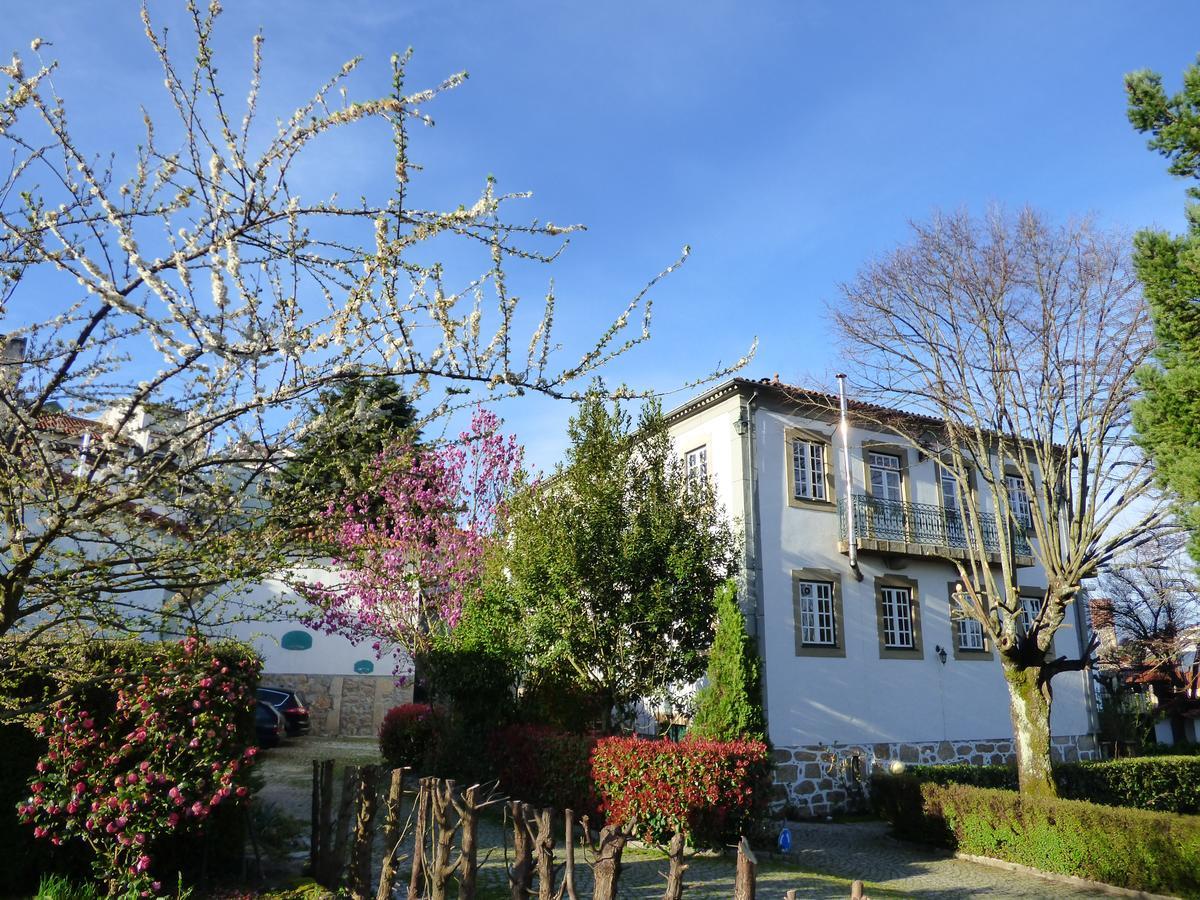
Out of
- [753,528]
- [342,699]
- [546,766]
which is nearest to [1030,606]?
[753,528]

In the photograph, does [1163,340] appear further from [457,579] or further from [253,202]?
[457,579]

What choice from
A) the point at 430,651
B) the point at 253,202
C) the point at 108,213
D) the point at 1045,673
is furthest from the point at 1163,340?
the point at 430,651

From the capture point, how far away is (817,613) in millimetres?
16734

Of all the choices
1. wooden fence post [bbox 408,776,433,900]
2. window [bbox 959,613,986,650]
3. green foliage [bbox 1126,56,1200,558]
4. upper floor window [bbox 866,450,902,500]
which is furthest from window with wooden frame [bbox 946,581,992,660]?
wooden fence post [bbox 408,776,433,900]

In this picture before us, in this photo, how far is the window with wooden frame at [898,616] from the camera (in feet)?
57.2

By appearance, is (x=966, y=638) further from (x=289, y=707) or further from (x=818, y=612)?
(x=289, y=707)

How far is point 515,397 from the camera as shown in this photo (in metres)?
4.44

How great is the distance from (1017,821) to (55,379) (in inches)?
528

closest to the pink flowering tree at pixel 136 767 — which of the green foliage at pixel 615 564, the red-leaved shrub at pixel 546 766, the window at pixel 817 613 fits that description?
the red-leaved shrub at pixel 546 766

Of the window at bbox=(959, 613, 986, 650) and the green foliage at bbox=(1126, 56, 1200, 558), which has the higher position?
the green foliage at bbox=(1126, 56, 1200, 558)

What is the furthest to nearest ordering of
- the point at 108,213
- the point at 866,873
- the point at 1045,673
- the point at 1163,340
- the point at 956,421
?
the point at 956,421, the point at 1045,673, the point at 866,873, the point at 1163,340, the point at 108,213

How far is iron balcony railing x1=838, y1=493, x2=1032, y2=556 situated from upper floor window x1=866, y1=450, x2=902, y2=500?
33 centimetres

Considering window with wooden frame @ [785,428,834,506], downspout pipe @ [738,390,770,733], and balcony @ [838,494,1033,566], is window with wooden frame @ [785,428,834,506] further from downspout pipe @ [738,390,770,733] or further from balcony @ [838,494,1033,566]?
downspout pipe @ [738,390,770,733]

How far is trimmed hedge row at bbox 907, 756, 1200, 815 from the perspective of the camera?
15609mm
